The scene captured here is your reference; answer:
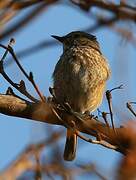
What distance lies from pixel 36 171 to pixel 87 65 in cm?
383

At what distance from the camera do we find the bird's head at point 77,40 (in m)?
5.56

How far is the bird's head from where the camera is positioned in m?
5.56

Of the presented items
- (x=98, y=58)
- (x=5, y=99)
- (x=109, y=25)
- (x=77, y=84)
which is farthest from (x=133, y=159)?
(x=98, y=58)

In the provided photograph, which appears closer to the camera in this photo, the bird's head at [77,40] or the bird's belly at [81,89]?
the bird's belly at [81,89]

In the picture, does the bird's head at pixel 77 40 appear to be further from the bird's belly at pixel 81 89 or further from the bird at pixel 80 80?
the bird's belly at pixel 81 89

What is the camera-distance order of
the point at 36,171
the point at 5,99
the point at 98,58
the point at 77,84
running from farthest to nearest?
the point at 98,58
the point at 77,84
the point at 5,99
the point at 36,171

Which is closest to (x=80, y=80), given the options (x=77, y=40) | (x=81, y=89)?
(x=81, y=89)

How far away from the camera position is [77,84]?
481cm

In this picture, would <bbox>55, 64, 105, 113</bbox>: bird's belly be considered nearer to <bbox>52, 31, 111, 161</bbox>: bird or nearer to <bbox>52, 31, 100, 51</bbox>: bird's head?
<bbox>52, 31, 111, 161</bbox>: bird

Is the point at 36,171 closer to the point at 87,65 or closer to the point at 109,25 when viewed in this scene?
the point at 109,25

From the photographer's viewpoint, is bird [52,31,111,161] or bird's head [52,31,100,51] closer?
bird [52,31,111,161]

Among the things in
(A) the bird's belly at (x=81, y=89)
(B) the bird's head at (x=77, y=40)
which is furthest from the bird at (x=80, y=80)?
(B) the bird's head at (x=77, y=40)

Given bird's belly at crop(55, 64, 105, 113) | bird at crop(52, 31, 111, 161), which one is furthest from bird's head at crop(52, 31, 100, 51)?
bird's belly at crop(55, 64, 105, 113)

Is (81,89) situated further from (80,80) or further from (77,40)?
(77,40)
